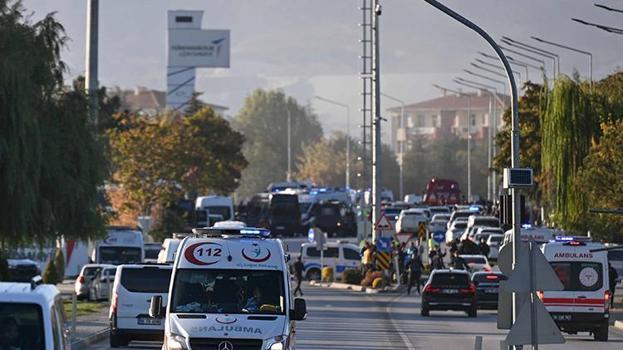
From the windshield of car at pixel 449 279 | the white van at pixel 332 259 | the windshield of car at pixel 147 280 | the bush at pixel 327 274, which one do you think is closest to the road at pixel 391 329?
the windshield of car at pixel 449 279

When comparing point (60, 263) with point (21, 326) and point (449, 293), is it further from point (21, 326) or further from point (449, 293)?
point (21, 326)

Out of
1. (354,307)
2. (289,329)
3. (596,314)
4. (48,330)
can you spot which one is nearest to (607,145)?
(354,307)

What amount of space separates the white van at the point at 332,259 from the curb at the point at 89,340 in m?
33.4

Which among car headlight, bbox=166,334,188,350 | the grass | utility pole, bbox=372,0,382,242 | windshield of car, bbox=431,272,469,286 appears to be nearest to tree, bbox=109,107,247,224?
utility pole, bbox=372,0,382,242

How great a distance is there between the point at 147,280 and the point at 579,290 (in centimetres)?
1037

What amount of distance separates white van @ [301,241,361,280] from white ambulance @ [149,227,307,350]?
46849mm

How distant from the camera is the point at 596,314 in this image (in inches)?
1405

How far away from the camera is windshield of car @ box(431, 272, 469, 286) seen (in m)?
44.5

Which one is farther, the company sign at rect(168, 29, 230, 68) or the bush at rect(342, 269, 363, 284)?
the company sign at rect(168, 29, 230, 68)

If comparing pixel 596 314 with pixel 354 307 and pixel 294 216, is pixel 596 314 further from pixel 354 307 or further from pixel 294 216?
pixel 294 216

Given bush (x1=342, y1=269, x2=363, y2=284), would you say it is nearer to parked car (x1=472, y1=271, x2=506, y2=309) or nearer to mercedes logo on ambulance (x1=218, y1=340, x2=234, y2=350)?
parked car (x1=472, y1=271, x2=506, y2=309)

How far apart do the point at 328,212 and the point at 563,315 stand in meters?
69.7

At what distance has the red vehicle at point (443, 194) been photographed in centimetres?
11900

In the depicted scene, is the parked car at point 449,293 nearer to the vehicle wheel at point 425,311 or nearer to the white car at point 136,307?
the vehicle wheel at point 425,311
